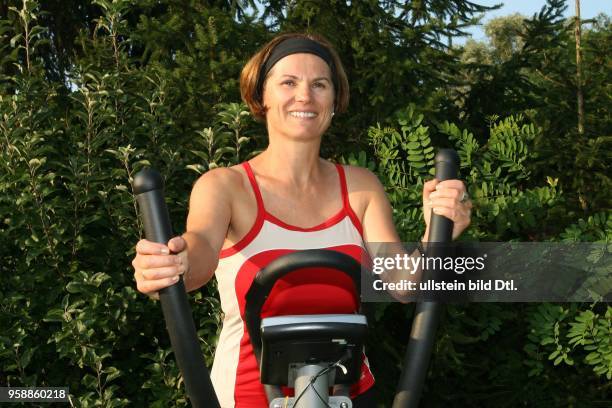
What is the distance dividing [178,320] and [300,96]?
819 millimetres

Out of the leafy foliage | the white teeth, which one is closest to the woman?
the white teeth

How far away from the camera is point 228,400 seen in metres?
2.25

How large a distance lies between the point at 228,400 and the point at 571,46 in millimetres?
4186

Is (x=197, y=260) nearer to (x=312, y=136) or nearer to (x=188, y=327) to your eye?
(x=188, y=327)

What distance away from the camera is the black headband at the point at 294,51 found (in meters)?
2.39

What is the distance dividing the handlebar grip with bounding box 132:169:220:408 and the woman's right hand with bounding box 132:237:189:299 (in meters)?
0.02

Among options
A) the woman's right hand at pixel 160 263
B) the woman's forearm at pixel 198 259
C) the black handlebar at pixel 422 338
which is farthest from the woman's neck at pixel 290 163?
the woman's right hand at pixel 160 263

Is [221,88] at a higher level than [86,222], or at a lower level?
higher

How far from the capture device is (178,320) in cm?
176

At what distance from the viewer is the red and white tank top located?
2.08m

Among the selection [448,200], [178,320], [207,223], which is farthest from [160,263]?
[448,200]

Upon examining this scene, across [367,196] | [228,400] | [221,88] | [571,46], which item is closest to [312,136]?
[367,196]

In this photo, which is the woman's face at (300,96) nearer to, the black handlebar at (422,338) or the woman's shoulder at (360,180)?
the woman's shoulder at (360,180)

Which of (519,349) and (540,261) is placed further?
(519,349)
